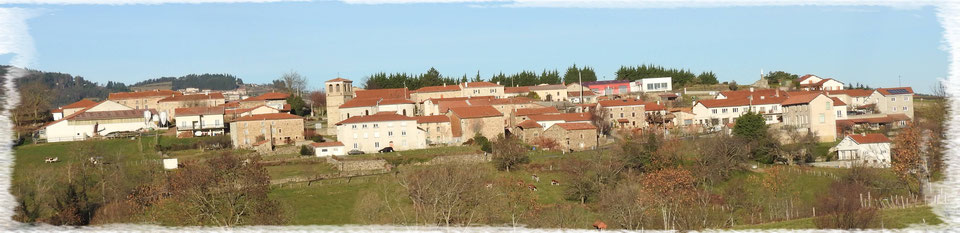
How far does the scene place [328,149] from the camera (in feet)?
101

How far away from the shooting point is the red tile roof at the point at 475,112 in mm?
33909

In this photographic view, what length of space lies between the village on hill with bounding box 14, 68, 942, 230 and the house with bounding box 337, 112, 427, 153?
0.05 meters

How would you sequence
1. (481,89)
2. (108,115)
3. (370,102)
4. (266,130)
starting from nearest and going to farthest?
1. (266,130)
2. (108,115)
3. (370,102)
4. (481,89)

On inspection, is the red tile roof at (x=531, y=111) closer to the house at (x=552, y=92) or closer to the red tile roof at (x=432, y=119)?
the red tile roof at (x=432, y=119)

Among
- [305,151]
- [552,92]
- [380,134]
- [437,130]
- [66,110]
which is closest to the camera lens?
[305,151]

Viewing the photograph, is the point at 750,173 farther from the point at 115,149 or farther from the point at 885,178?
the point at 115,149


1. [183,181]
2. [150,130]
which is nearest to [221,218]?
[183,181]

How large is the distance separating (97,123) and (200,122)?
3.87 meters

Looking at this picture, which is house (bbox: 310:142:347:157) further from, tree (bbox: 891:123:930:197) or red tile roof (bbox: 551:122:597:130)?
tree (bbox: 891:123:930:197)

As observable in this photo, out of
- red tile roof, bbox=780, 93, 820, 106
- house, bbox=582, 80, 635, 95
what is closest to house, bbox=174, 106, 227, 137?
red tile roof, bbox=780, 93, 820, 106

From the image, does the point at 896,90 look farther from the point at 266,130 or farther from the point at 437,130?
the point at 266,130

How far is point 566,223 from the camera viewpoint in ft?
58.6

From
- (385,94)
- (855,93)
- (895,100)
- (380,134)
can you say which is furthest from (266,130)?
(855,93)

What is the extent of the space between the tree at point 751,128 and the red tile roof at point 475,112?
28.8 feet
